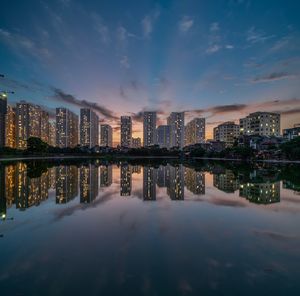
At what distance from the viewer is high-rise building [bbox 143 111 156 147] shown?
181125mm

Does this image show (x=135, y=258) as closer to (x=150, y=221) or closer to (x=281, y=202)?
(x=150, y=221)

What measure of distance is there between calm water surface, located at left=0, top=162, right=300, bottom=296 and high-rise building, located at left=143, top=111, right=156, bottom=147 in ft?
552

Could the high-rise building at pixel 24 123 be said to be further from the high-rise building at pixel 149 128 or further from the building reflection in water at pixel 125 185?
the building reflection in water at pixel 125 185

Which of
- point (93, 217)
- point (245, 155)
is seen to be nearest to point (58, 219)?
point (93, 217)

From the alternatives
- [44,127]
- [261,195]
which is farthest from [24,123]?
[261,195]

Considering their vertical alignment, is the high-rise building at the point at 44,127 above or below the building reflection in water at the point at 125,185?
above

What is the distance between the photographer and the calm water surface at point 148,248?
478 centimetres

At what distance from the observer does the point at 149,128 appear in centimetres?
18162

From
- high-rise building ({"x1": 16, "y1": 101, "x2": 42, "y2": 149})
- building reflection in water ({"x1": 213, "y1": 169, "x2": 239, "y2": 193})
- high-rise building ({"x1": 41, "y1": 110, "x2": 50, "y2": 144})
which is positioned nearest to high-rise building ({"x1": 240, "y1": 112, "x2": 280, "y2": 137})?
building reflection in water ({"x1": 213, "y1": 169, "x2": 239, "y2": 193})

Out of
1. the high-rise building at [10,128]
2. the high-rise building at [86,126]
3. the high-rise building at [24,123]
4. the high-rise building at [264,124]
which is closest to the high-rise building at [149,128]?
the high-rise building at [86,126]

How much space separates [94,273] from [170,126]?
197 meters

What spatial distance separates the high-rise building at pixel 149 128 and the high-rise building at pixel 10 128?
86.0m

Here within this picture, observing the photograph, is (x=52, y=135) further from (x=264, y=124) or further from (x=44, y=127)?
(x=264, y=124)

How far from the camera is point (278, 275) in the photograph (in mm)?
5230
